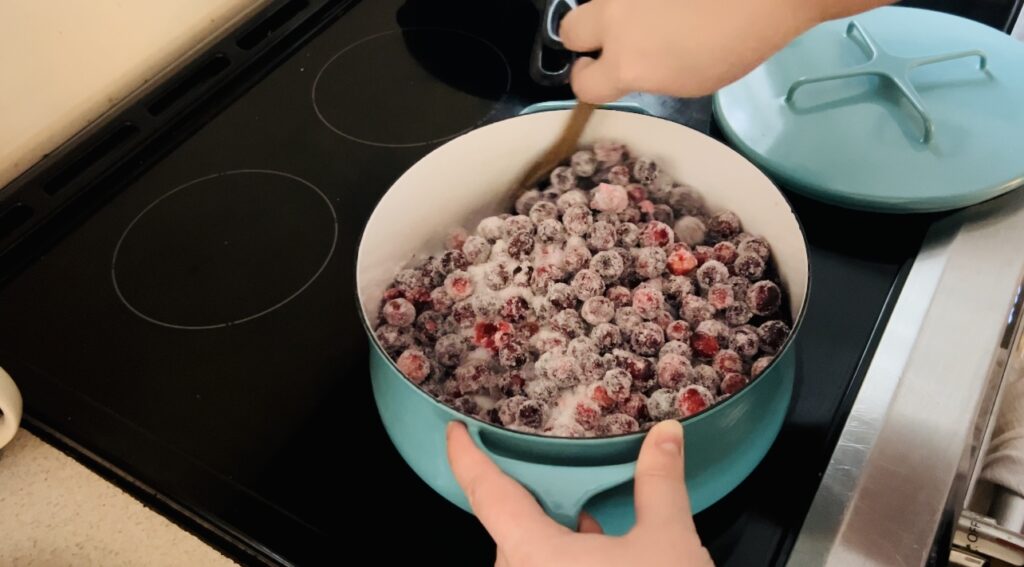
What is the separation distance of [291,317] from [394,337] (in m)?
0.14

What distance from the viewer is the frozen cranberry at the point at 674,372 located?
60 centimetres

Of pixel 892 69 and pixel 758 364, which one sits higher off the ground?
pixel 892 69

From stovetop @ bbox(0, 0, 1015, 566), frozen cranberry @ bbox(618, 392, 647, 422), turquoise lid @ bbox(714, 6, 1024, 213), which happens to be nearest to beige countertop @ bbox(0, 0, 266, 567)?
stovetop @ bbox(0, 0, 1015, 566)

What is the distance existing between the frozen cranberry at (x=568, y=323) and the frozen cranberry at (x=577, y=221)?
9cm

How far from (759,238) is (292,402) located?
43 centimetres

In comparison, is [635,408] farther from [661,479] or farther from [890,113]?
[890,113]

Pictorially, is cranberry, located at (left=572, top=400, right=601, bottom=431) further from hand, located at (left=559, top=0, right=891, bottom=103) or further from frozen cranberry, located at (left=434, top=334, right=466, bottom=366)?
hand, located at (left=559, top=0, right=891, bottom=103)

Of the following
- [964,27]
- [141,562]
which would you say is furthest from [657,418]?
[964,27]

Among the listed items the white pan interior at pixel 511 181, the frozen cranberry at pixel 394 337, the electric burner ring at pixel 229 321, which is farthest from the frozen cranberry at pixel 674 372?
the electric burner ring at pixel 229 321

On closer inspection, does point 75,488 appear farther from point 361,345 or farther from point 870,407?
point 870,407

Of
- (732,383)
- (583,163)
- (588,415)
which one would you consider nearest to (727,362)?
(732,383)

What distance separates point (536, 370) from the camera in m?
0.62

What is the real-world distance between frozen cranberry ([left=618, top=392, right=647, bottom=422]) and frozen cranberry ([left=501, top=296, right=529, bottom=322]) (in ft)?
0.40

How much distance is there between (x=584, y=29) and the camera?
0.62m
